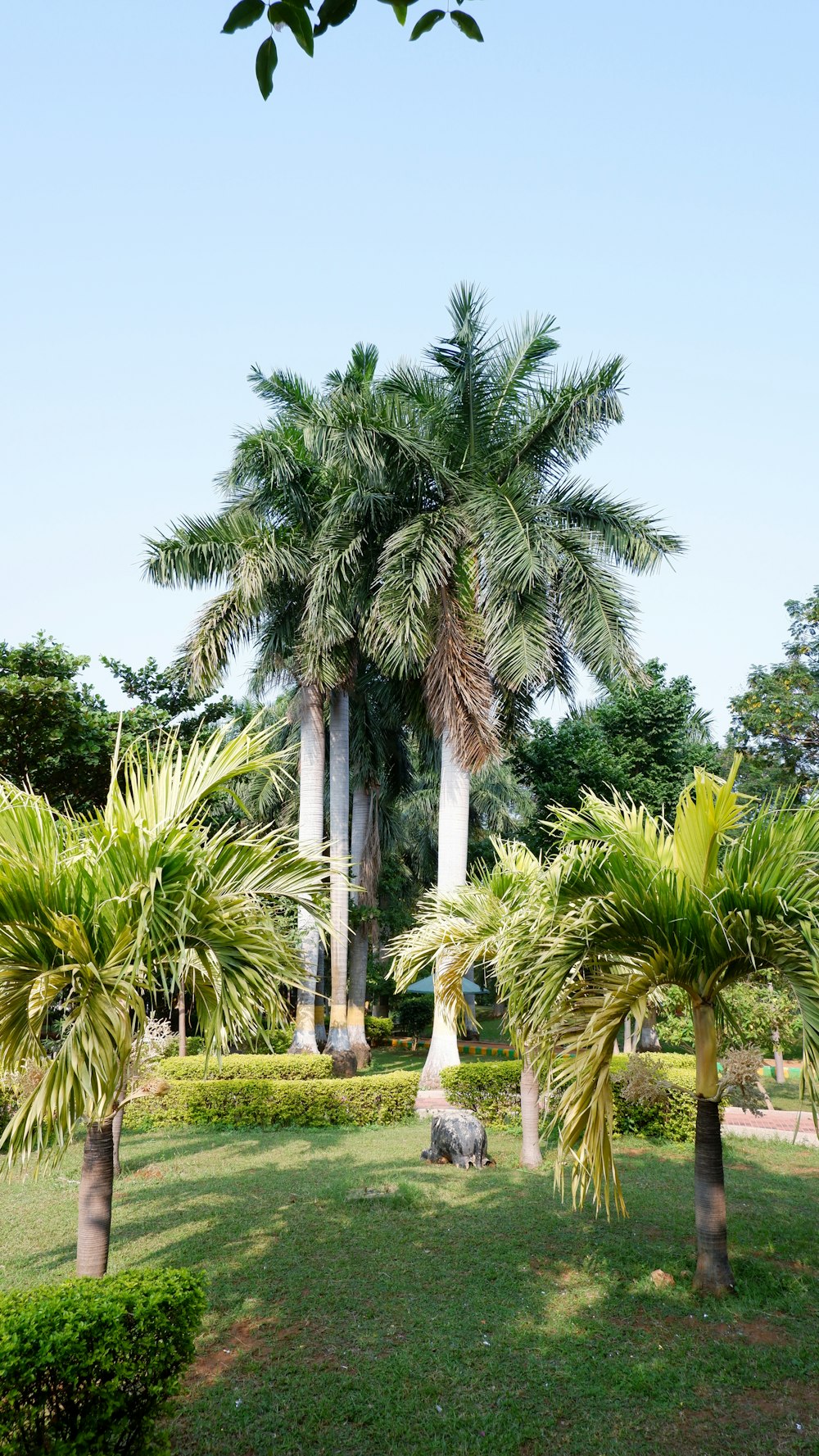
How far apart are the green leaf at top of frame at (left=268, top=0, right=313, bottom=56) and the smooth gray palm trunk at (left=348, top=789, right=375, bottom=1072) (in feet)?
68.3

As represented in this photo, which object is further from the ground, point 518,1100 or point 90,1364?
point 90,1364

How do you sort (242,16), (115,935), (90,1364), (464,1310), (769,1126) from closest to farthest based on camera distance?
(242,16) → (90,1364) → (115,935) → (464,1310) → (769,1126)

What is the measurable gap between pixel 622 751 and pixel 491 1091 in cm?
1127

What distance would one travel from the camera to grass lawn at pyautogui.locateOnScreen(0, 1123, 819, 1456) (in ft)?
A: 16.1

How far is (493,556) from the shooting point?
16078mm

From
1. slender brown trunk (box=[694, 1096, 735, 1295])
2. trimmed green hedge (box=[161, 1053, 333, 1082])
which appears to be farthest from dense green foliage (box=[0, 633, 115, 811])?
slender brown trunk (box=[694, 1096, 735, 1295])

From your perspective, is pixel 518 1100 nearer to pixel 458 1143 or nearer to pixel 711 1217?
pixel 458 1143

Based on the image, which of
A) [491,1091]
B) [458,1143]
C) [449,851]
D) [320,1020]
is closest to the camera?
[458,1143]

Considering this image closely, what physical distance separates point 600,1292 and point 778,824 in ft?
12.2

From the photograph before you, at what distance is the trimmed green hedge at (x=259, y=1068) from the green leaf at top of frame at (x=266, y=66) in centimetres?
1566

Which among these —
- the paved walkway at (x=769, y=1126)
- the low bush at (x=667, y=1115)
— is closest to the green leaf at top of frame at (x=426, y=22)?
the low bush at (x=667, y=1115)

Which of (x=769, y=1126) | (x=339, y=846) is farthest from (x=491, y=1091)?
(x=339, y=846)

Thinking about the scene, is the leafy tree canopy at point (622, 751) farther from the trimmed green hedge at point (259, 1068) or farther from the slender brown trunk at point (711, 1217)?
the slender brown trunk at point (711, 1217)

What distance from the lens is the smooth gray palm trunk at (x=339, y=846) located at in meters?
19.5
